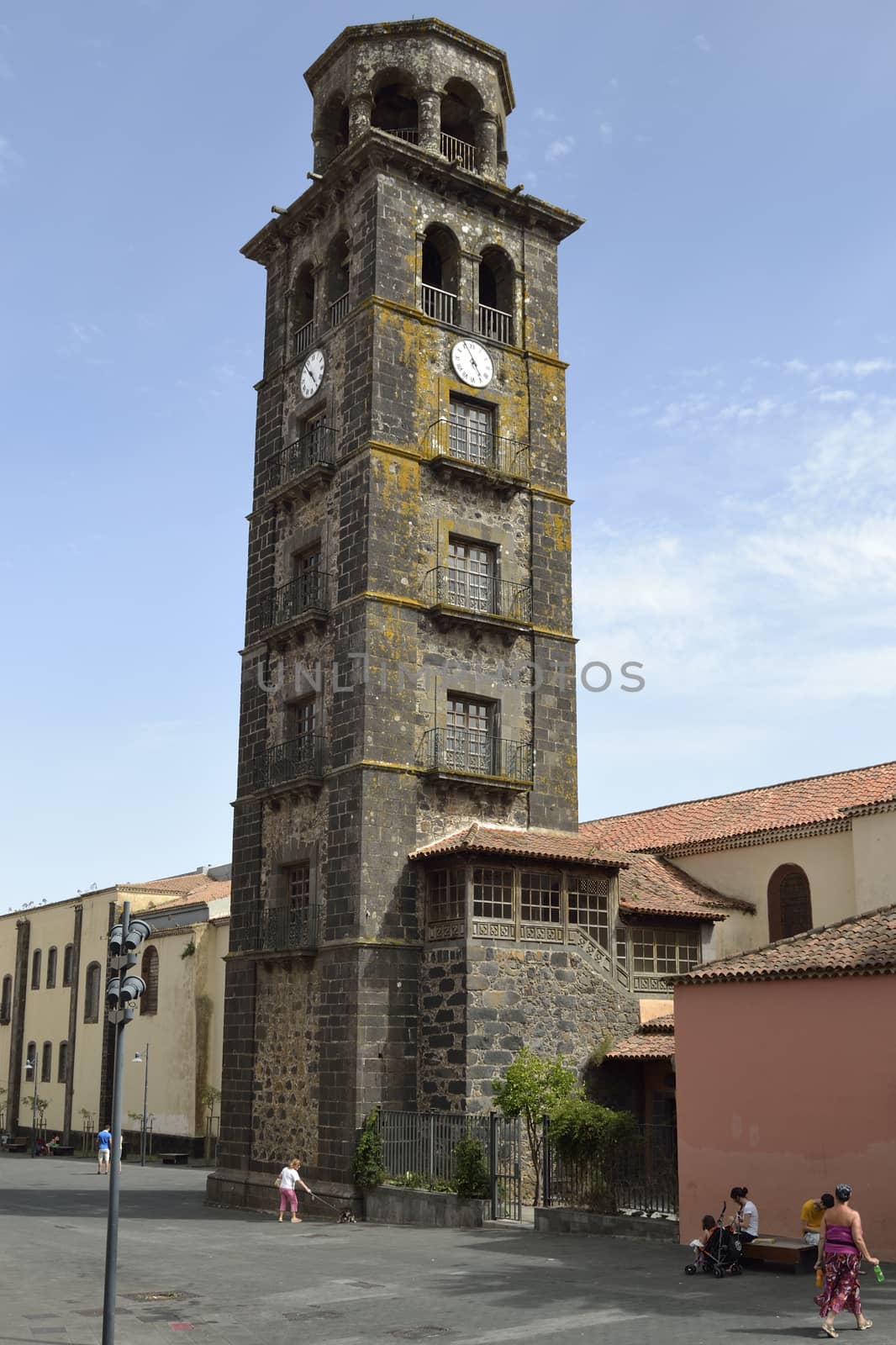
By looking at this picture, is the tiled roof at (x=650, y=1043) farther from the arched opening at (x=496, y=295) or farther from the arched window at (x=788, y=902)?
the arched opening at (x=496, y=295)

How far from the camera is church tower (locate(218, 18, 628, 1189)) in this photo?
1166 inches

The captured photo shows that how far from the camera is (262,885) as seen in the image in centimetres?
3381

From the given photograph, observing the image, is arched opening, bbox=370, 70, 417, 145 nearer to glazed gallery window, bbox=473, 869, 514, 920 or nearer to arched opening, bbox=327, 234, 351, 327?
arched opening, bbox=327, 234, 351, 327

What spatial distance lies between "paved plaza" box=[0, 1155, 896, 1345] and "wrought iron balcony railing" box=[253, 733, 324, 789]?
9934mm

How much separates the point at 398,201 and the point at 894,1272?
1023 inches

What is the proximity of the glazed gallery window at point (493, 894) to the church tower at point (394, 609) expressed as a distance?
0.07m

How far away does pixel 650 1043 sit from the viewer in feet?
97.3

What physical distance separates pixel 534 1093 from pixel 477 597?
12101mm

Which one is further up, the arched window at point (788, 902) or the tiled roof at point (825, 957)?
the arched window at point (788, 902)

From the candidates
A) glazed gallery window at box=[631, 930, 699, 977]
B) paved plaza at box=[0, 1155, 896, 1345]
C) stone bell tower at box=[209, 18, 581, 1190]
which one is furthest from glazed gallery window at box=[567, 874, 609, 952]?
paved plaza at box=[0, 1155, 896, 1345]

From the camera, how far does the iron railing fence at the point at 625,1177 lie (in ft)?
77.2

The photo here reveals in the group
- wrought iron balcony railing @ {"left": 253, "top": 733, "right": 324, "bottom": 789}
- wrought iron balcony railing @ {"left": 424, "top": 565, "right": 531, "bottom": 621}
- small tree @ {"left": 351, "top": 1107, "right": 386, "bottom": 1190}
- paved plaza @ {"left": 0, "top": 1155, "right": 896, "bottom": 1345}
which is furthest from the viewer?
wrought iron balcony railing @ {"left": 424, "top": 565, "right": 531, "bottom": 621}

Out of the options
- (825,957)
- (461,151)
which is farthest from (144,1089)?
(825,957)

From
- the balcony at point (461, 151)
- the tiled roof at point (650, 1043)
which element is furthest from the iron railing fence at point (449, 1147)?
the balcony at point (461, 151)
